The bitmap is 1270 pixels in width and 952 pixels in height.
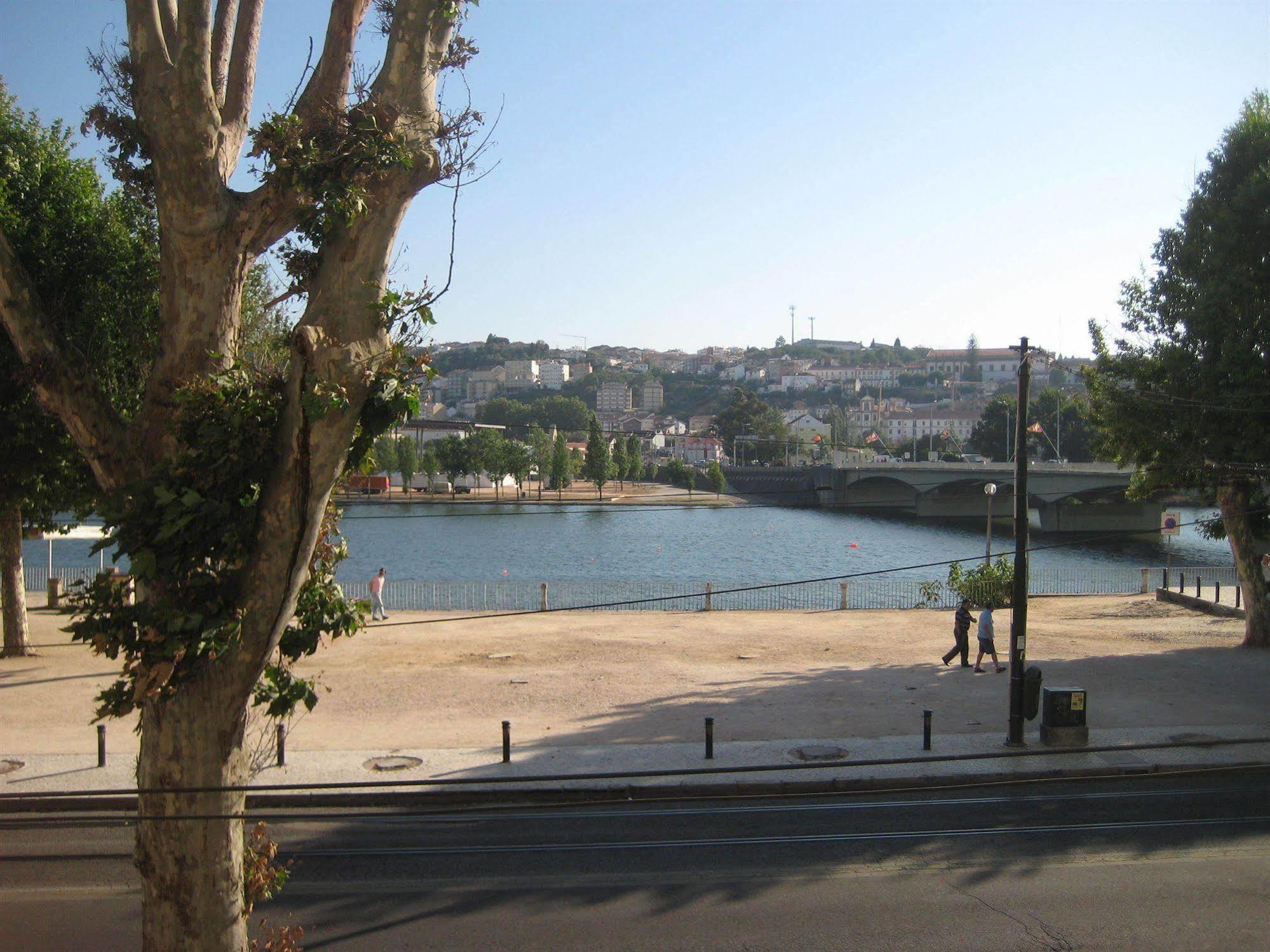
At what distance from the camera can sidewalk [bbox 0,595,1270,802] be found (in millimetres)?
13539

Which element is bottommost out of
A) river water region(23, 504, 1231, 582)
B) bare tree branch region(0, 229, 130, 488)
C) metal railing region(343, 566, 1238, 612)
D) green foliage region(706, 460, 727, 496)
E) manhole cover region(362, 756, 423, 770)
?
river water region(23, 504, 1231, 582)

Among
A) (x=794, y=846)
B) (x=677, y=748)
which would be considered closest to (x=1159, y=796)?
(x=794, y=846)

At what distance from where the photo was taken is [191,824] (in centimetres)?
441

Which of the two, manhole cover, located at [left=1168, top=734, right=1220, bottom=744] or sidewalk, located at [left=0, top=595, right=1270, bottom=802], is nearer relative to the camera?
sidewalk, located at [left=0, top=595, right=1270, bottom=802]

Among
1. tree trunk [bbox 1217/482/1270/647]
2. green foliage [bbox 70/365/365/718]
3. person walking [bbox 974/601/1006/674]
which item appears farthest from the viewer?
tree trunk [bbox 1217/482/1270/647]

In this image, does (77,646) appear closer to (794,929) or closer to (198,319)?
(794,929)

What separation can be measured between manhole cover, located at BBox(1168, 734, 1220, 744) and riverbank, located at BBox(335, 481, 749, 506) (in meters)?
65.2

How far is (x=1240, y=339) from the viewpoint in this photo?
21.0m

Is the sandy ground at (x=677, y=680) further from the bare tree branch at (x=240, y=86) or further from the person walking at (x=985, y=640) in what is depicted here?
the bare tree branch at (x=240, y=86)

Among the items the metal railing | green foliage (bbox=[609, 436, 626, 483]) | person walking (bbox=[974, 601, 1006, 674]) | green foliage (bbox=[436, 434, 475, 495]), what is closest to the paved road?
person walking (bbox=[974, 601, 1006, 674])

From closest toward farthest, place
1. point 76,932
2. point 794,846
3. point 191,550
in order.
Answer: point 191,550
point 76,932
point 794,846

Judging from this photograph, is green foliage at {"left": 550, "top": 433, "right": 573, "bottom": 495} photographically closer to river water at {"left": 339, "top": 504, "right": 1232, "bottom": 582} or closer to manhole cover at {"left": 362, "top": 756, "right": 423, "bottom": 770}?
river water at {"left": 339, "top": 504, "right": 1232, "bottom": 582}

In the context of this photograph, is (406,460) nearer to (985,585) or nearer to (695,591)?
(695,591)

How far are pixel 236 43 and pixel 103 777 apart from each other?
10995mm
